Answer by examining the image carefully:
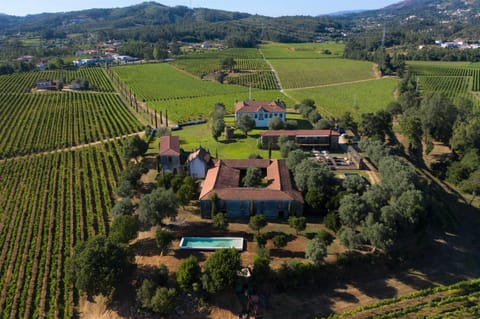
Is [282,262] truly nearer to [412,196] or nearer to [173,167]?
[412,196]

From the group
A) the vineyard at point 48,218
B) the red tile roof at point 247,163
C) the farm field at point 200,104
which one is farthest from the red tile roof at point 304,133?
the vineyard at point 48,218

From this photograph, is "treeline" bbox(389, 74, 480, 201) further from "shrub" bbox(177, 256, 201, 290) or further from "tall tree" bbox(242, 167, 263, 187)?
"shrub" bbox(177, 256, 201, 290)

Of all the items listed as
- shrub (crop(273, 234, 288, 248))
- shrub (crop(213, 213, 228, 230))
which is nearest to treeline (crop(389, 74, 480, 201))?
shrub (crop(273, 234, 288, 248))

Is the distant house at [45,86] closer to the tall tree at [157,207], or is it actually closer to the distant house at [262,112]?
the distant house at [262,112]

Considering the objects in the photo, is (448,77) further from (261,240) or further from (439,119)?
(261,240)

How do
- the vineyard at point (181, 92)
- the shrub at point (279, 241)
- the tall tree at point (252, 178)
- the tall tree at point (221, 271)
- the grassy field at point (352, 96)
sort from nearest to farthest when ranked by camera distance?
1. the tall tree at point (221, 271)
2. the shrub at point (279, 241)
3. the tall tree at point (252, 178)
4. the grassy field at point (352, 96)
5. the vineyard at point (181, 92)

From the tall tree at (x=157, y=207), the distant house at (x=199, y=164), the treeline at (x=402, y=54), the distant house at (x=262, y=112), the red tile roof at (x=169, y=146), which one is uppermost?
the treeline at (x=402, y=54)

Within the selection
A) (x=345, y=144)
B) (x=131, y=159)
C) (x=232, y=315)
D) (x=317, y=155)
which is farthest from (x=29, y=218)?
(x=345, y=144)
